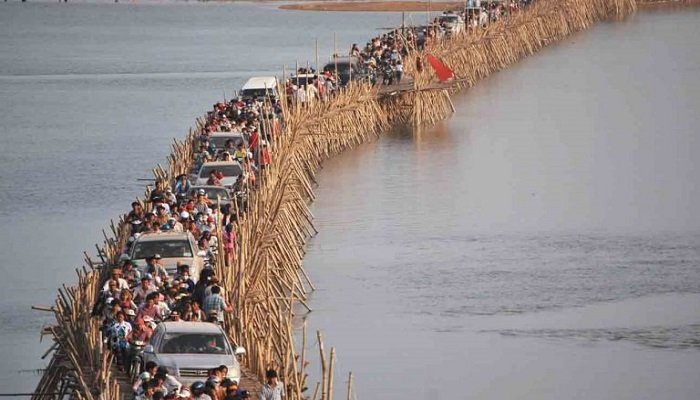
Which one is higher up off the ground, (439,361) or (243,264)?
(243,264)

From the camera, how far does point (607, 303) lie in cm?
5388

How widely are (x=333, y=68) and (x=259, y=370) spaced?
52.2m

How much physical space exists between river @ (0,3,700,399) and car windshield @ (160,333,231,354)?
28.3 ft

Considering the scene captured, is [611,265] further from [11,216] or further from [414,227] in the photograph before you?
[11,216]

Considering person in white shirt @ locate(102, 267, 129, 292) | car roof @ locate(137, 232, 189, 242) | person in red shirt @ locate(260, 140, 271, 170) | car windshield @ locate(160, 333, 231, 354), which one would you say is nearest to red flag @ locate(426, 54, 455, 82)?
person in red shirt @ locate(260, 140, 271, 170)

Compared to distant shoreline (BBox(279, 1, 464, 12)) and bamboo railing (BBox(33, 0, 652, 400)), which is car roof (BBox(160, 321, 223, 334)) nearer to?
bamboo railing (BBox(33, 0, 652, 400))

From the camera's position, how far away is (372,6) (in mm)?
183125

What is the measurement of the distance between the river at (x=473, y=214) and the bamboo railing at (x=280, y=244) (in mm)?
1372

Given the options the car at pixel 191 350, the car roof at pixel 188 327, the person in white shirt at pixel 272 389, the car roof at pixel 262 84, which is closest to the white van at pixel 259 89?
the car roof at pixel 262 84

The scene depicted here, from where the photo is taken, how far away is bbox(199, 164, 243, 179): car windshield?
56000 mm

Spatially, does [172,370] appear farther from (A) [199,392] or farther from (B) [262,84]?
(B) [262,84]

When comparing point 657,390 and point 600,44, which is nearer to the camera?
point 657,390

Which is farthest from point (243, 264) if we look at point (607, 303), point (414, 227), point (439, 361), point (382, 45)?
point (382, 45)

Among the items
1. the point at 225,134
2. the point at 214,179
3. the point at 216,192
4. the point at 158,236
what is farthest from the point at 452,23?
the point at 158,236
